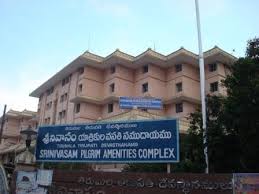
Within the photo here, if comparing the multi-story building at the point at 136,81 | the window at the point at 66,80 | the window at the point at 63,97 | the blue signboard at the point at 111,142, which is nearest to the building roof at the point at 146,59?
the multi-story building at the point at 136,81

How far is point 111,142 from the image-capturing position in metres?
10.9

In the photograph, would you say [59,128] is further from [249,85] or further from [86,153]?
[249,85]

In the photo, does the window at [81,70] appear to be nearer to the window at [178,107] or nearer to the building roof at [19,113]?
the window at [178,107]

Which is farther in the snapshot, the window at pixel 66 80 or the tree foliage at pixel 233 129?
the window at pixel 66 80

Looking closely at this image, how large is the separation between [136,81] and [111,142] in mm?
32326

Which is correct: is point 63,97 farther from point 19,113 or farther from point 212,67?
point 19,113

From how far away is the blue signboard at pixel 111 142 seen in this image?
33.3ft

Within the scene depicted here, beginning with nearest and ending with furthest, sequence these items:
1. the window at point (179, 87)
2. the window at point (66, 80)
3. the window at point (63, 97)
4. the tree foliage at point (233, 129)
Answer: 1. the tree foliage at point (233, 129)
2. the window at point (179, 87)
3. the window at point (63, 97)
4. the window at point (66, 80)

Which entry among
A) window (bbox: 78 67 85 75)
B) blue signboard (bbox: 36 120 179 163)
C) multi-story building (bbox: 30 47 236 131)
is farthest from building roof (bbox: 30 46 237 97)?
blue signboard (bbox: 36 120 179 163)

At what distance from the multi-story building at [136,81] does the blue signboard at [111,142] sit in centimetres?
2697

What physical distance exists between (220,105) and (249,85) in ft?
5.66

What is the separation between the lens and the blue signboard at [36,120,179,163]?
1014cm

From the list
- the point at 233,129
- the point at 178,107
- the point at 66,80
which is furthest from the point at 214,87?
the point at 233,129

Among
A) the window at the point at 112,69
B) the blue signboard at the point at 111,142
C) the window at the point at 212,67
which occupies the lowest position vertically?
the blue signboard at the point at 111,142
